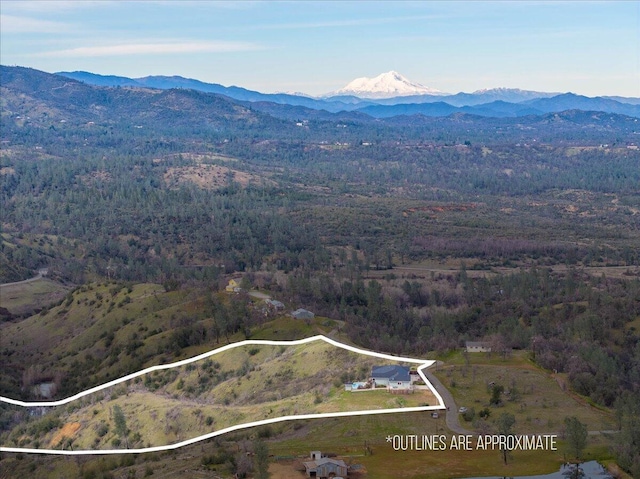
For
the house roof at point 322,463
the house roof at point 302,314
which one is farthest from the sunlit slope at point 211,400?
the house roof at point 302,314

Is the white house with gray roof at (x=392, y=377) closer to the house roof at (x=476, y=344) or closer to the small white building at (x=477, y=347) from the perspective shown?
the small white building at (x=477, y=347)

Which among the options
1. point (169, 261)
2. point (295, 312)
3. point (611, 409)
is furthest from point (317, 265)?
point (611, 409)

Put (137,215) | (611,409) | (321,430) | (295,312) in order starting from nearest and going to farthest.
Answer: (321,430) → (611,409) → (295,312) → (137,215)

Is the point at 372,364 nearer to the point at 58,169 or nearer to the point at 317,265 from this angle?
the point at 317,265

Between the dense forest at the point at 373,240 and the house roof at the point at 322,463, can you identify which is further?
the dense forest at the point at 373,240

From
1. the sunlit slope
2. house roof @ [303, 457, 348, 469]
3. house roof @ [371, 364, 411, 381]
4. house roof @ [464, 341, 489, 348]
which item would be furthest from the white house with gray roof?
house roof @ [464, 341, 489, 348]

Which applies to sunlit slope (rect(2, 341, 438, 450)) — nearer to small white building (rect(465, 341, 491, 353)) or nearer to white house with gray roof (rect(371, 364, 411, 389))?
white house with gray roof (rect(371, 364, 411, 389))
